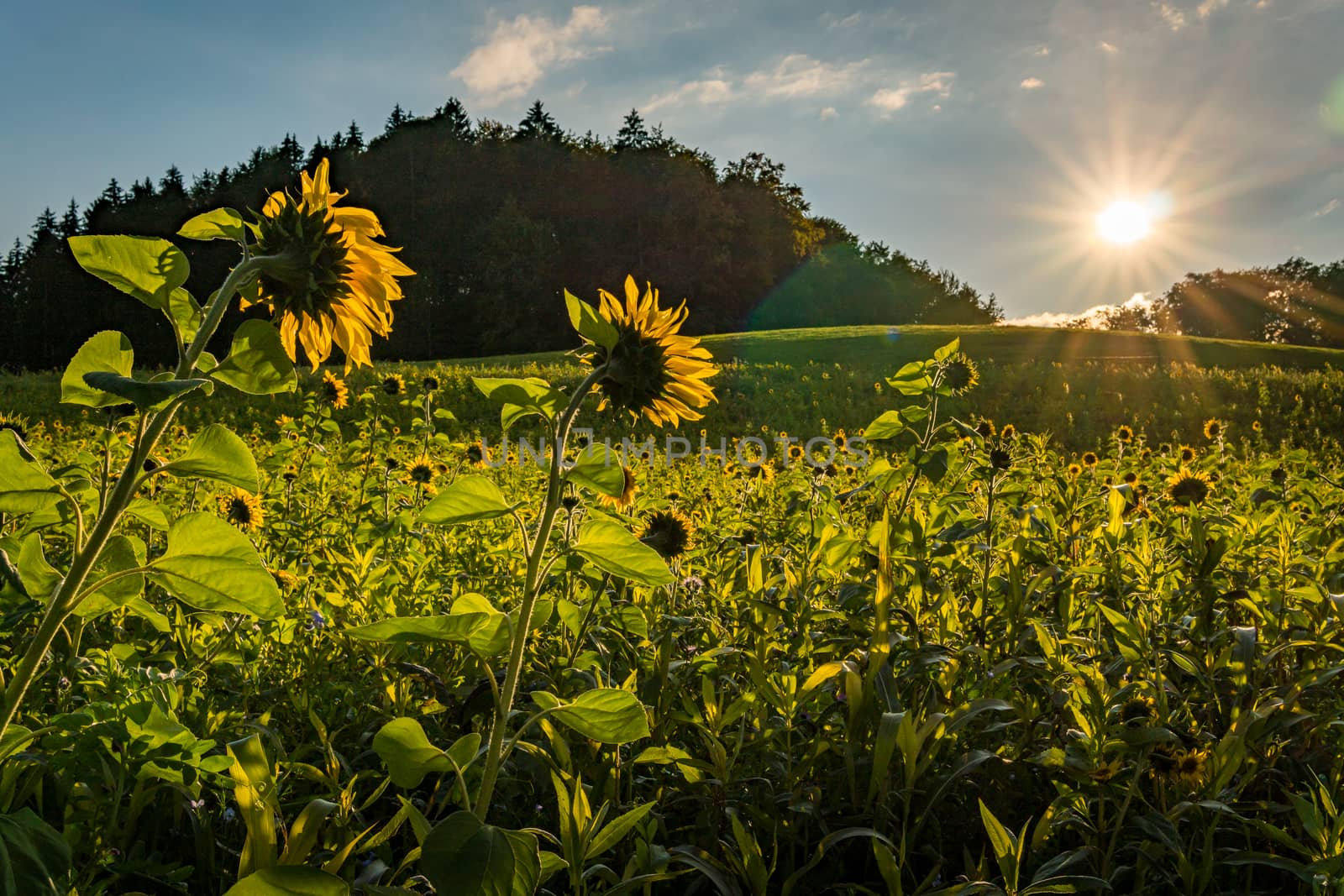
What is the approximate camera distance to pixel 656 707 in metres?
1.66

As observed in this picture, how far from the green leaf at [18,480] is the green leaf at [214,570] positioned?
13cm

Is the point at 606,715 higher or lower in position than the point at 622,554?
lower

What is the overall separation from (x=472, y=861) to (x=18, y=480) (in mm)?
535

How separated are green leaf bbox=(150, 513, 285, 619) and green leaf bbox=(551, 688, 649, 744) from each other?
0.29 m

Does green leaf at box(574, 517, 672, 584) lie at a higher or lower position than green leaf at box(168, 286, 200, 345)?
lower

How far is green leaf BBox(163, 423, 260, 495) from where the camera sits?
78cm

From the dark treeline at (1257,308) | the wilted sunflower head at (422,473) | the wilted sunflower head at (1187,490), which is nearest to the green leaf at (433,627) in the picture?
the wilted sunflower head at (422,473)

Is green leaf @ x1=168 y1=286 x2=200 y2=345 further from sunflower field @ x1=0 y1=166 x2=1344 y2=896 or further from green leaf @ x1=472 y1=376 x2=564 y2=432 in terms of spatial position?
green leaf @ x1=472 y1=376 x2=564 y2=432

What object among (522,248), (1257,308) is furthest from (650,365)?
(1257,308)

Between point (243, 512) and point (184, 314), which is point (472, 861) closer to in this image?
point (184, 314)

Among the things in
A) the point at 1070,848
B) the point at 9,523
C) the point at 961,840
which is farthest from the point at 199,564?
the point at 9,523

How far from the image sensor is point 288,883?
0.76 m

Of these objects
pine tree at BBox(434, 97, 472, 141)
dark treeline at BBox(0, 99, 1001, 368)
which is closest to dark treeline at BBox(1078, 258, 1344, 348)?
dark treeline at BBox(0, 99, 1001, 368)

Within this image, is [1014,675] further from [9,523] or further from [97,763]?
[9,523]
